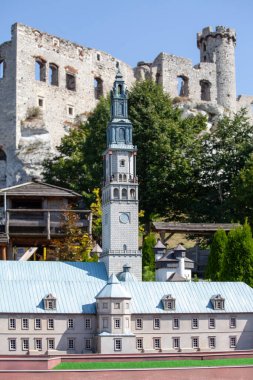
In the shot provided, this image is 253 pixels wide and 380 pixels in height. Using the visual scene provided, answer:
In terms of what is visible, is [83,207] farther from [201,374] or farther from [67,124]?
[201,374]

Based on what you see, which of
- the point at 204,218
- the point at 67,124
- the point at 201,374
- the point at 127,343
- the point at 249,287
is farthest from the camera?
the point at 67,124

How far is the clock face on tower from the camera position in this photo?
48.6 m

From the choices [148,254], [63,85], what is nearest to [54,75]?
[63,85]

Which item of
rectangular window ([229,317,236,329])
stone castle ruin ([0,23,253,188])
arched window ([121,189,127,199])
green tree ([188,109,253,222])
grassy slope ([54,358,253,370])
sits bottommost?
grassy slope ([54,358,253,370])

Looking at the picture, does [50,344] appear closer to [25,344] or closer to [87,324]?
[25,344]

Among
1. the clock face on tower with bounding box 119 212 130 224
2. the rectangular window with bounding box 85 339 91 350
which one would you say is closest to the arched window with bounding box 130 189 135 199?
the clock face on tower with bounding box 119 212 130 224

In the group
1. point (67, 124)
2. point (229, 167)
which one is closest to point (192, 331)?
point (229, 167)

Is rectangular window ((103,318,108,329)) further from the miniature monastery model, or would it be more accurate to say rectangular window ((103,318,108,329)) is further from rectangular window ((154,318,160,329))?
rectangular window ((154,318,160,329))

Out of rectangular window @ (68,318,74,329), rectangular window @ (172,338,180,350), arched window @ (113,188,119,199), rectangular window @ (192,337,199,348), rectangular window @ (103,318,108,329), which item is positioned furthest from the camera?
arched window @ (113,188,119,199)

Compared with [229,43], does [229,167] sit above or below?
below

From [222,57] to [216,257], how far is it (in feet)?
154

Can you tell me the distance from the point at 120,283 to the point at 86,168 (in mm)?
24369

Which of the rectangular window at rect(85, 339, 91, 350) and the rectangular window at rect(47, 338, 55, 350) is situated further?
the rectangular window at rect(85, 339, 91, 350)

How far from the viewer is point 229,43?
9556 centimetres
